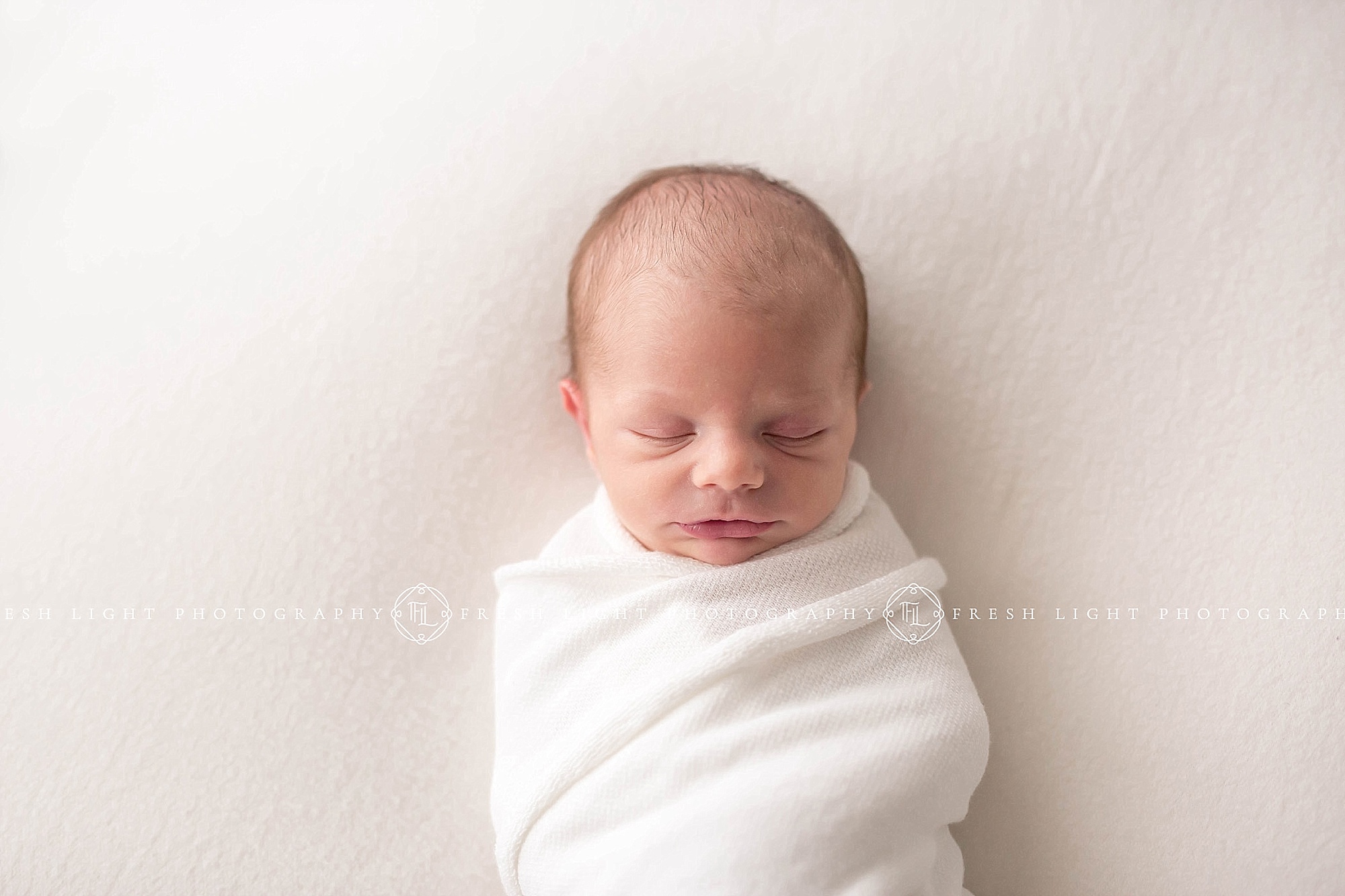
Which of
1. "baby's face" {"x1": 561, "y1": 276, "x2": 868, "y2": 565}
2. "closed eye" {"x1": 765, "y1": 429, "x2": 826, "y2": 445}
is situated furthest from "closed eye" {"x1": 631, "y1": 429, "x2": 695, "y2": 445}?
"closed eye" {"x1": 765, "y1": 429, "x2": 826, "y2": 445}

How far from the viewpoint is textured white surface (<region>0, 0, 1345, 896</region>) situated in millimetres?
1221

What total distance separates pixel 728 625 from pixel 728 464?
0.21 meters

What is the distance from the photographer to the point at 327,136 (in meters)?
1.33

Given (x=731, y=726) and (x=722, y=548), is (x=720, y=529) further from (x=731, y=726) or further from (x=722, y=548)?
(x=731, y=726)

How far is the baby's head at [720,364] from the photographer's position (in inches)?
42.4

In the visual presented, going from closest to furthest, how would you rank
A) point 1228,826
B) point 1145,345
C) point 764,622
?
point 764,622
point 1228,826
point 1145,345

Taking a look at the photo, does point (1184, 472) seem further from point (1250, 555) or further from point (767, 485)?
point (767, 485)

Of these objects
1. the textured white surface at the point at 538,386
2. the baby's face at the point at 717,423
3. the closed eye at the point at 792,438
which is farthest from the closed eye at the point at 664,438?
the textured white surface at the point at 538,386

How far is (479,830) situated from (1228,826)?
1023 mm

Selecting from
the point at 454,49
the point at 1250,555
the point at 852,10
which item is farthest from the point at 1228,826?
the point at 454,49

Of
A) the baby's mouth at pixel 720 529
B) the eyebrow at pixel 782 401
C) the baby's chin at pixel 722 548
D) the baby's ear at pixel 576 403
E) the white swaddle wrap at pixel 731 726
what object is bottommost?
the white swaddle wrap at pixel 731 726

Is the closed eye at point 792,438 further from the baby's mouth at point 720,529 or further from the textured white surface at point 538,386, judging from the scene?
the textured white surface at point 538,386

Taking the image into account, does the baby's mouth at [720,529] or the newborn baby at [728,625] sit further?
the baby's mouth at [720,529]

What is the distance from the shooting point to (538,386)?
1.33m
